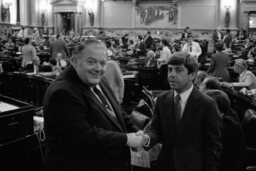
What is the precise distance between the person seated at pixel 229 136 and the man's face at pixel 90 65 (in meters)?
1.55

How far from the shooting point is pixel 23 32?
2317cm

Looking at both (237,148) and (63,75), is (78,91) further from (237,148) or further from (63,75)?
(237,148)

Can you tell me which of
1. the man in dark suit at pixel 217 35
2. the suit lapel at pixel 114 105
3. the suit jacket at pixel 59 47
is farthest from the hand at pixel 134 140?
the man in dark suit at pixel 217 35

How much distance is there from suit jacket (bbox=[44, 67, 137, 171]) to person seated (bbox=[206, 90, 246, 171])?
1.41 metres

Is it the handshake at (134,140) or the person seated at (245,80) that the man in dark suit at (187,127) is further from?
the person seated at (245,80)

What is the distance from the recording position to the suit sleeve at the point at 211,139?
7.68 feet

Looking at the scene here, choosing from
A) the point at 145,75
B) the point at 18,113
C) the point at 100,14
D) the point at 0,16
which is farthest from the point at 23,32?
the point at 18,113

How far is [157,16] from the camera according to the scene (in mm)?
23094

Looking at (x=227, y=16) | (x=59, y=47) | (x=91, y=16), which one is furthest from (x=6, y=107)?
(x=91, y=16)

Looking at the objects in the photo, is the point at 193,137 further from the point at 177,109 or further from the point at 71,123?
the point at 71,123

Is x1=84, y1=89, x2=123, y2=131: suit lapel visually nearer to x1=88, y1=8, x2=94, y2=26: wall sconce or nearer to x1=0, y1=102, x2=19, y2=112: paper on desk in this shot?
x1=0, y1=102, x2=19, y2=112: paper on desk

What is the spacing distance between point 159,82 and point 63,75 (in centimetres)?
767

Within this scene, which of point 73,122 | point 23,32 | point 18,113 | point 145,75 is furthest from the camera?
point 23,32

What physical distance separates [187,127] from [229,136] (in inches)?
36.5
